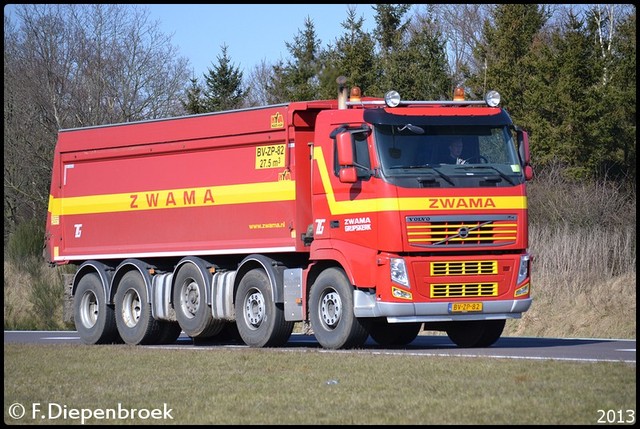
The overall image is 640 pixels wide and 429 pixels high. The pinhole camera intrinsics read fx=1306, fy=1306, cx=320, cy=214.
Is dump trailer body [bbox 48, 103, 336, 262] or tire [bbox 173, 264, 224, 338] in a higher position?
dump trailer body [bbox 48, 103, 336, 262]

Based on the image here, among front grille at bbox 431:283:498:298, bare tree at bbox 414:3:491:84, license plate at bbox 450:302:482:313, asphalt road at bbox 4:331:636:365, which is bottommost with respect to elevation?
asphalt road at bbox 4:331:636:365

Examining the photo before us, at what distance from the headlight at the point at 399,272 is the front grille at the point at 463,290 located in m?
0.43

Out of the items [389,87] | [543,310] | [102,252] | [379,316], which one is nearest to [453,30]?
[389,87]

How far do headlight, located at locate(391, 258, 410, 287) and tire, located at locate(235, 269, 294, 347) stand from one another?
2.61 m

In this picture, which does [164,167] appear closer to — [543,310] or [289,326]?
[289,326]

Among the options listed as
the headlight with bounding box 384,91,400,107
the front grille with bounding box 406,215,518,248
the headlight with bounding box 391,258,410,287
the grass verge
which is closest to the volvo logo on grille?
the front grille with bounding box 406,215,518,248

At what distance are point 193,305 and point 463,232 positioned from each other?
5.57m

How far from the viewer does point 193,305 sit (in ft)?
70.8

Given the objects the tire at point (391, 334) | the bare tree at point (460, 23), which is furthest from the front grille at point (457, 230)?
the bare tree at point (460, 23)

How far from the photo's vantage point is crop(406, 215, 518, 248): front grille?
1784 centimetres

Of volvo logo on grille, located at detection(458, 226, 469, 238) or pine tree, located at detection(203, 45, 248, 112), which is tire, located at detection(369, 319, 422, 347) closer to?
volvo logo on grille, located at detection(458, 226, 469, 238)

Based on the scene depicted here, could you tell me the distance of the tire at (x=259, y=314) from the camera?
1992cm

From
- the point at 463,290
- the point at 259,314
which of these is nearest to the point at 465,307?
the point at 463,290

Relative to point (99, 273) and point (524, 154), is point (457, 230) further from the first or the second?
point (99, 273)
